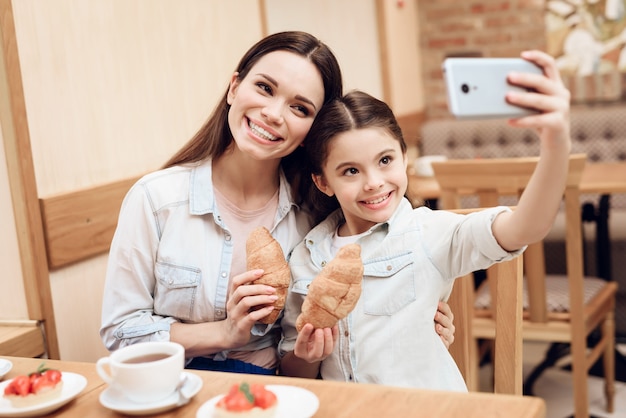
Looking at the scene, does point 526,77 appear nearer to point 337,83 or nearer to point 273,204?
point 337,83

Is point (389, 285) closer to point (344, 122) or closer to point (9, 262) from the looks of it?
point (344, 122)

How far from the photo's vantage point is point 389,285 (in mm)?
1540

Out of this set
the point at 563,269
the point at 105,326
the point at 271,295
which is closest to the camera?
the point at 271,295

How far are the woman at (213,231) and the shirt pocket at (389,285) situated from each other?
112mm

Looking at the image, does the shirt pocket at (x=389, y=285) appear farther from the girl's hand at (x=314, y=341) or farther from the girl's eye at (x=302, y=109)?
the girl's eye at (x=302, y=109)

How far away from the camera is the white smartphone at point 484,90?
1.07 metres

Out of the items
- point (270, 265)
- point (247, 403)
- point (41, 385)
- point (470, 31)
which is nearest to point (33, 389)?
point (41, 385)

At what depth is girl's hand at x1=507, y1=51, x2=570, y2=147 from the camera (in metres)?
1.06

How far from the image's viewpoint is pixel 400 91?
16.0 ft

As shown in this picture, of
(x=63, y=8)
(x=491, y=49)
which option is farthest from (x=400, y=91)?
(x=63, y=8)

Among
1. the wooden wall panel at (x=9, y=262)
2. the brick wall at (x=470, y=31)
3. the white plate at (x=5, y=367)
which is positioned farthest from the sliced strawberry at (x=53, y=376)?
the brick wall at (x=470, y=31)

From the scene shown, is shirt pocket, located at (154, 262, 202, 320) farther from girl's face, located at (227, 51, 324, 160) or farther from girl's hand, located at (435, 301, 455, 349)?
girl's hand, located at (435, 301, 455, 349)

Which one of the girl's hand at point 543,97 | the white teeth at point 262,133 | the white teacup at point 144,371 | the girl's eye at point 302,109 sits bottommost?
the white teacup at point 144,371

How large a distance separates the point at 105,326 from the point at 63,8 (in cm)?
92
